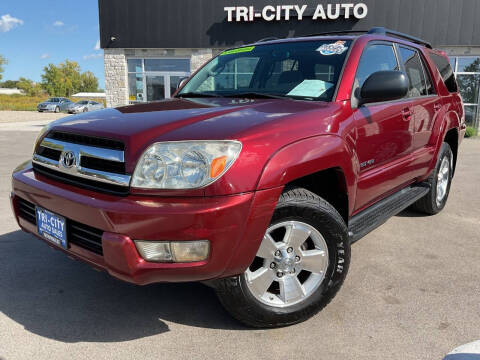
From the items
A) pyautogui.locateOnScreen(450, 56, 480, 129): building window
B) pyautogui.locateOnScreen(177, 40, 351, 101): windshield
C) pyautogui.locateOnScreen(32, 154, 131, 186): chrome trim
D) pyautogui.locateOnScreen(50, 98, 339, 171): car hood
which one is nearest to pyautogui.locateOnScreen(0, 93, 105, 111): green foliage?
pyautogui.locateOnScreen(450, 56, 480, 129): building window

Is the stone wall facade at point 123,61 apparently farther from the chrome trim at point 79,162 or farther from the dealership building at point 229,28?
the chrome trim at point 79,162

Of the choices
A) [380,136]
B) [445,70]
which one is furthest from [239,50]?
[445,70]

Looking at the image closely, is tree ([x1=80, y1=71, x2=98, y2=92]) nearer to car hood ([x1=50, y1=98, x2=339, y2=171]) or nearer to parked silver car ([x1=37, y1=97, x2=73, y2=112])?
parked silver car ([x1=37, y1=97, x2=73, y2=112])

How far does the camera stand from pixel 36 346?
225 cm

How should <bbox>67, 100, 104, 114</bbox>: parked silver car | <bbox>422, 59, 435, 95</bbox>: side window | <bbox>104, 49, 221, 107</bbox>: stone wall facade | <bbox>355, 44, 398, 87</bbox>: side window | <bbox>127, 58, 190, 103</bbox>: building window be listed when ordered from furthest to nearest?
1. <bbox>67, 100, 104, 114</bbox>: parked silver car
2. <bbox>127, 58, 190, 103</bbox>: building window
3. <bbox>104, 49, 221, 107</bbox>: stone wall facade
4. <bbox>422, 59, 435, 95</bbox>: side window
5. <bbox>355, 44, 398, 87</bbox>: side window

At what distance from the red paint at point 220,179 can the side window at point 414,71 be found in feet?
3.38

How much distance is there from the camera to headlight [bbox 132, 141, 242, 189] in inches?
76.3

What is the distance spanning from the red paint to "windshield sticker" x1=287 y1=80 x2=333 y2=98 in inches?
5.2

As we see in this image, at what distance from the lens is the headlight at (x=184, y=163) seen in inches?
76.3

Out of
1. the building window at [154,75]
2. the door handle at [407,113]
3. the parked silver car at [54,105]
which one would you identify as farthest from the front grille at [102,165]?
the parked silver car at [54,105]

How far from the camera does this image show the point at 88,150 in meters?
2.20

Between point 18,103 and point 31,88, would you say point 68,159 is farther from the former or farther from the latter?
point 31,88

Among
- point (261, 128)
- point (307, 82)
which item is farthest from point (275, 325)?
point (307, 82)

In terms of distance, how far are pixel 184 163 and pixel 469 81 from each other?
16.5 metres
